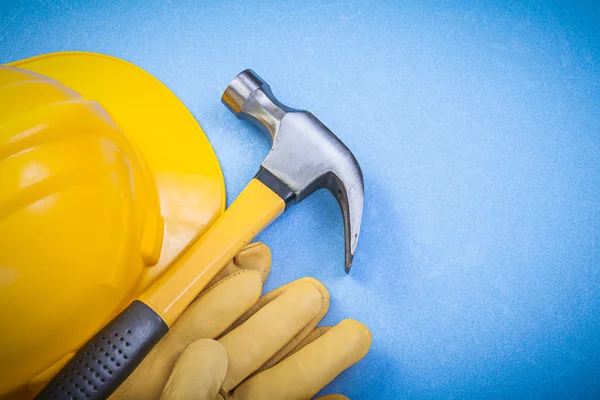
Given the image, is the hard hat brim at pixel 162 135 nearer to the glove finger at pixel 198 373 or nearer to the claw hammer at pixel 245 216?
the claw hammer at pixel 245 216

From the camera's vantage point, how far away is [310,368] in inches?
35.5

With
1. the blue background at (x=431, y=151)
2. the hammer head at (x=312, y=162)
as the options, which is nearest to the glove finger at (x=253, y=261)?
the blue background at (x=431, y=151)

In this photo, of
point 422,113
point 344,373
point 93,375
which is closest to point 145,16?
point 422,113

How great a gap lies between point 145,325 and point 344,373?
1.63 feet

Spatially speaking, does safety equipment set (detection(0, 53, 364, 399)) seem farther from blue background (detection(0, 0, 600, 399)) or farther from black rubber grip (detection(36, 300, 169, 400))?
blue background (detection(0, 0, 600, 399))

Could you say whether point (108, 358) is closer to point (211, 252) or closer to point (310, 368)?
point (211, 252)

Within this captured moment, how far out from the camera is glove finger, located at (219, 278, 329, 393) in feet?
2.92

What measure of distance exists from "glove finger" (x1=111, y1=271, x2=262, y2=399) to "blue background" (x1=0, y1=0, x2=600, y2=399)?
0.16 m

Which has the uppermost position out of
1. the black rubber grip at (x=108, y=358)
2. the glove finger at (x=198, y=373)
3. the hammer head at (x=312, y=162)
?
the hammer head at (x=312, y=162)

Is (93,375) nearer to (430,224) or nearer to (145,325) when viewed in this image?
(145,325)

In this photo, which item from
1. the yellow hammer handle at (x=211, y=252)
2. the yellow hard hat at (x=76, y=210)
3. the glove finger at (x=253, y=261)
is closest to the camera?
the yellow hard hat at (x=76, y=210)

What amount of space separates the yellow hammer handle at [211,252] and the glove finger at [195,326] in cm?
4

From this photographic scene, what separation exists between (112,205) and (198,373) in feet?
1.13

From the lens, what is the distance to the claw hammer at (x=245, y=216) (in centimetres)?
79
